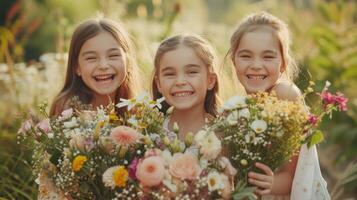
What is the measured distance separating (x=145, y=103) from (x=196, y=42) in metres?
0.68

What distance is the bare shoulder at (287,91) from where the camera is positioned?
12.7 ft

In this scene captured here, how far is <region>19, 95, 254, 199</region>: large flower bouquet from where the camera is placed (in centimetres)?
304

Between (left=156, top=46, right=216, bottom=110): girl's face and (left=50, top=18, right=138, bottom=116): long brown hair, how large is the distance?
74 centimetres

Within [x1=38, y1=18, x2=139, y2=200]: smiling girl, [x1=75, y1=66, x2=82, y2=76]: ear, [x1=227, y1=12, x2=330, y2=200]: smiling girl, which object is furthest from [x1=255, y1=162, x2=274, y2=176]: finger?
[x1=75, y1=66, x2=82, y2=76]: ear

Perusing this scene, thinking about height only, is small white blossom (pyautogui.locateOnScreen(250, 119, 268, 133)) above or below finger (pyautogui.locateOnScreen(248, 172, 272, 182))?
above

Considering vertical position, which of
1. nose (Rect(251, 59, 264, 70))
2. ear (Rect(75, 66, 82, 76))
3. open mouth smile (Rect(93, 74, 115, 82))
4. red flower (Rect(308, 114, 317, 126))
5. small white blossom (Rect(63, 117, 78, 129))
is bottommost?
red flower (Rect(308, 114, 317, 126))

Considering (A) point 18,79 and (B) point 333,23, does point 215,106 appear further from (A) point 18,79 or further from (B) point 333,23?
(B) point 333,23

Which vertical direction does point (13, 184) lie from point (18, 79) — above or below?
below

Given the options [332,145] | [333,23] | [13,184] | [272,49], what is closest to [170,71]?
[272,49]

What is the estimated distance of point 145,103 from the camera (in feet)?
11.4

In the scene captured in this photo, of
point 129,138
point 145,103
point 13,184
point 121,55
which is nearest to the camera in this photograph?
point 129,138

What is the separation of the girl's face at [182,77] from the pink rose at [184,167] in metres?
0.81

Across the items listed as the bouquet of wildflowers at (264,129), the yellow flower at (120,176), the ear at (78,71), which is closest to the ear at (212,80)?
the bouquet of wildflowers at (264,129)

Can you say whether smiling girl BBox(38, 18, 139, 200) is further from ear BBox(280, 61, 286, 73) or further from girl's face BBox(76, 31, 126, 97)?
ear BBox(280, 61, 286, 73)
